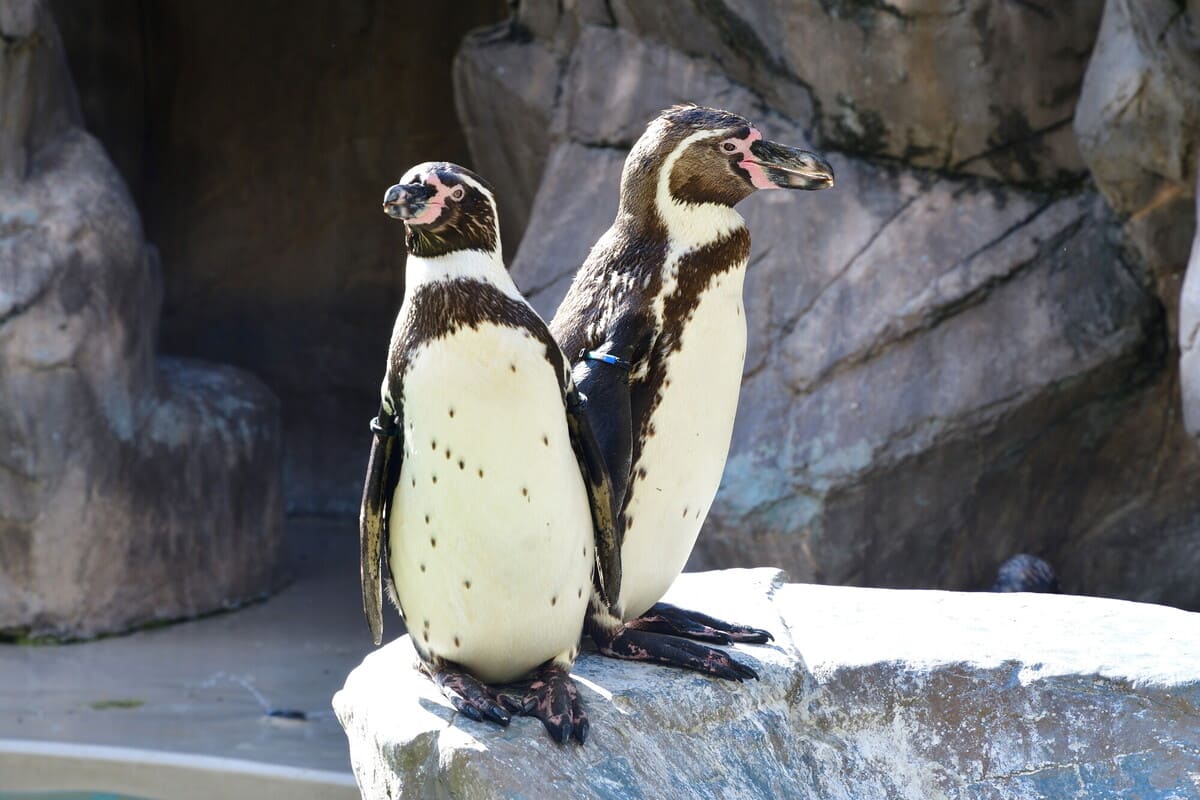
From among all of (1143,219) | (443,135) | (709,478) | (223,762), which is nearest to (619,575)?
Answer: (709,478)

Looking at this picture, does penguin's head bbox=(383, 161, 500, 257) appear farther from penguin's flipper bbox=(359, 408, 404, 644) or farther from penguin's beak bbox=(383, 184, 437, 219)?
penguin's flipper bbox=(359, 408, 404, 644)

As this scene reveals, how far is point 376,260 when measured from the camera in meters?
8.59

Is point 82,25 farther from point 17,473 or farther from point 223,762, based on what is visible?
point 223,762

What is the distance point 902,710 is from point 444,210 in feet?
4.03

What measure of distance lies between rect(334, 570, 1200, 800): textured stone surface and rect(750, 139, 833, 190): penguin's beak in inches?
32.0

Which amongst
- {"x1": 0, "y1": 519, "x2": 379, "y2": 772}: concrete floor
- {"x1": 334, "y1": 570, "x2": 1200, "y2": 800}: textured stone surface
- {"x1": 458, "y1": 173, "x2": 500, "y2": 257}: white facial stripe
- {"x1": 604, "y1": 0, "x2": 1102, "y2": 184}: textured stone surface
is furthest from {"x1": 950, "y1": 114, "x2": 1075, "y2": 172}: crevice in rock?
{"x1": 458, "y1": 173, "x2": 500, "y2": 257}: white facial stripe

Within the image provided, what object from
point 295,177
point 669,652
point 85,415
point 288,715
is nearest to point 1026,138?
point 669,652

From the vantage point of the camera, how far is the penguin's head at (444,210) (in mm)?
2148

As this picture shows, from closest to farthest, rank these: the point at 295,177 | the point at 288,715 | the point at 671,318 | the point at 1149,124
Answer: the point at 671,318 → the point at 1149,124 → the point at 288,715 → the point at 295,177

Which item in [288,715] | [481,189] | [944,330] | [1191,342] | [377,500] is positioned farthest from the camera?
[288,715]

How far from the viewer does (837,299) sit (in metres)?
5.07

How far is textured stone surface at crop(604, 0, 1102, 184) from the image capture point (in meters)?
4.97

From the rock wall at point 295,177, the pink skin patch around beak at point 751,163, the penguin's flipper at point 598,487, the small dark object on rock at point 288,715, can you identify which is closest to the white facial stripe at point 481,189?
the penguin's flipper at point 598,487

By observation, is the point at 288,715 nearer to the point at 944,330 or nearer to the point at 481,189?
the point at 944,330
